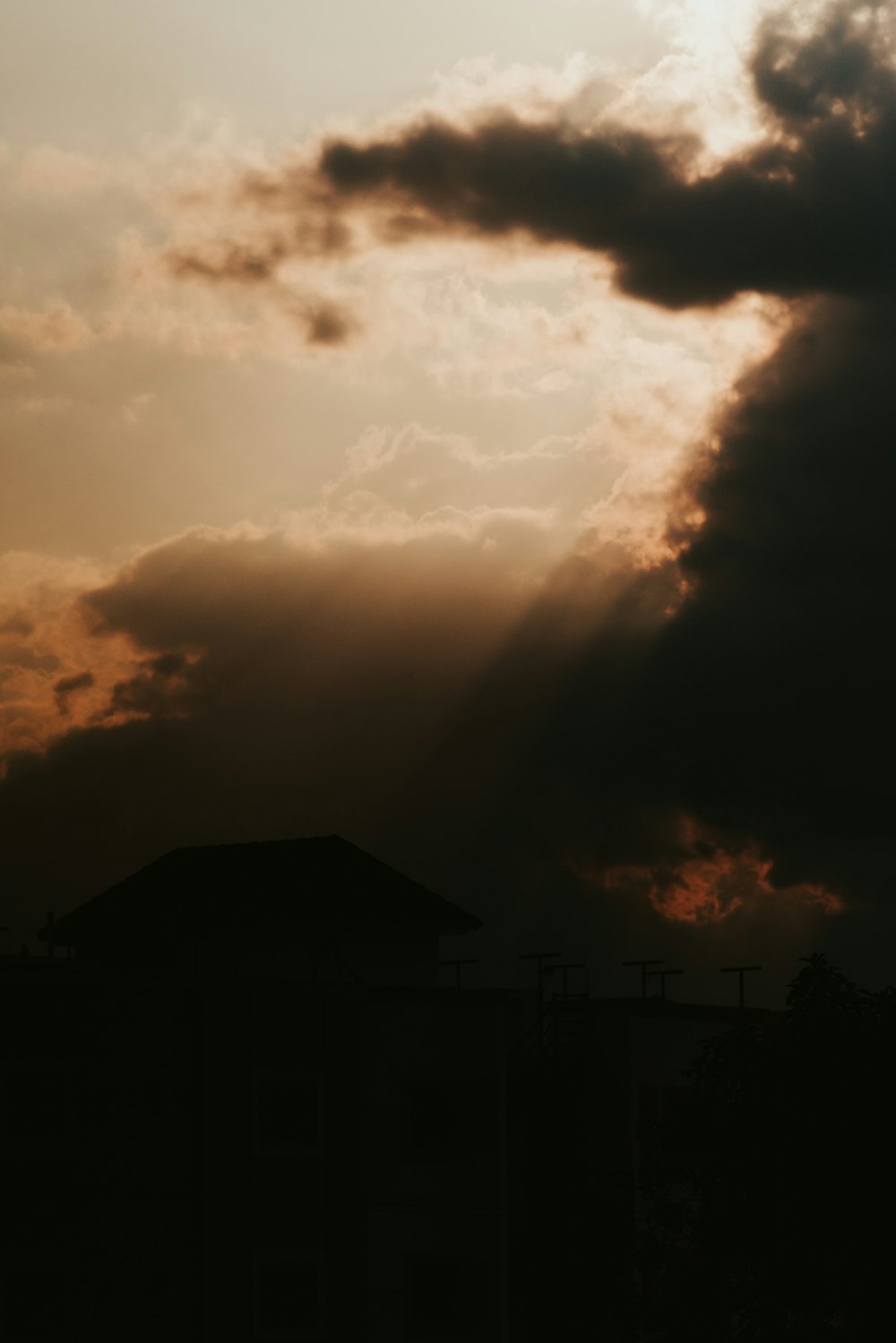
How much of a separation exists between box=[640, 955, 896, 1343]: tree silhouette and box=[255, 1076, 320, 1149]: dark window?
9.15 metres

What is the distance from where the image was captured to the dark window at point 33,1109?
39781 mm

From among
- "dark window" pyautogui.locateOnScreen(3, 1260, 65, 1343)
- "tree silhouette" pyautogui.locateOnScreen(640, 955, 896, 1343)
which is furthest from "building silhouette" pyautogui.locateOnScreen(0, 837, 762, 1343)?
"tree silhouette" pyautogui.locateOnScreen(640, 955, 896, 1343)

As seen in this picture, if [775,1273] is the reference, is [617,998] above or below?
above

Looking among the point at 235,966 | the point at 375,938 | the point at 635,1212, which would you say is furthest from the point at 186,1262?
the point at 635,1212

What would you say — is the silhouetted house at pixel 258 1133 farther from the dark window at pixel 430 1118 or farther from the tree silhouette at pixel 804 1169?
the tree silhouette at pixel 804 1169

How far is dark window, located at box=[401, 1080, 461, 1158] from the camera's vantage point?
45.4 meters

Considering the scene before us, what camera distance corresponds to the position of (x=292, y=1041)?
4362cm

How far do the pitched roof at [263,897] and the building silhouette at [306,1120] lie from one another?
75 millimetres

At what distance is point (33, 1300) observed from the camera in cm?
3906

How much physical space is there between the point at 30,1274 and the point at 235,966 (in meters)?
10.1

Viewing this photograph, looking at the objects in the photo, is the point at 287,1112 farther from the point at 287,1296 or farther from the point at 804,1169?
the point at 804,1169

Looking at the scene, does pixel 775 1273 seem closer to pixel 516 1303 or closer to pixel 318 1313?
pixel 318 1313

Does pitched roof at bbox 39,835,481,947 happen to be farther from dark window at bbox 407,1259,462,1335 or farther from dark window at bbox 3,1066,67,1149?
dark window at bbox 3,1066,67,1149

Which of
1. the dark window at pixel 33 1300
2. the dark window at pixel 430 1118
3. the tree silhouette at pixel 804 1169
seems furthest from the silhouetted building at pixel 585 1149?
the dark window at pixel 33 1300
